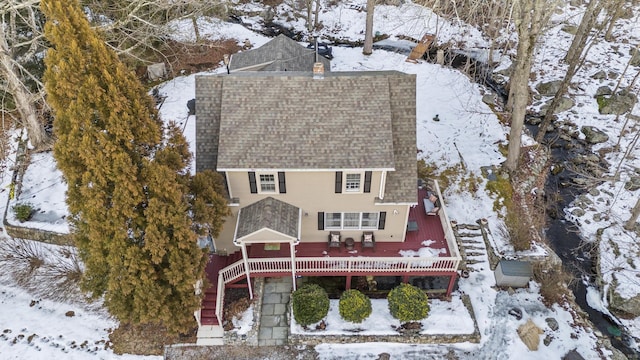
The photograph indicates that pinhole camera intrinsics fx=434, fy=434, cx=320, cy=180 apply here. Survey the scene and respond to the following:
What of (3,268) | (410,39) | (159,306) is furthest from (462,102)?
(3,268)

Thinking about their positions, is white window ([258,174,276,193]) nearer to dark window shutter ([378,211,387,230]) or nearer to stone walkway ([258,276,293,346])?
stone walkway ([258,276,293,346])

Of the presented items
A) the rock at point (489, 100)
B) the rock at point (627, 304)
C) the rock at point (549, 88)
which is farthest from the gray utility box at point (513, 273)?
the rock at point (549, 88)

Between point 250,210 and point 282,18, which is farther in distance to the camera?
point 282,18

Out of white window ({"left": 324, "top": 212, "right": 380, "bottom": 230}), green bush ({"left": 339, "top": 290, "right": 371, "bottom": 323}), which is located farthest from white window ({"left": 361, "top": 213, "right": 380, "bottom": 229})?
green bush ({"left": 339, "top": 290, "right": 371, "bottom": 323})

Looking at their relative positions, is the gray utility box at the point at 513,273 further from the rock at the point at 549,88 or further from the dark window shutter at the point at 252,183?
the rock at the point at 549,88

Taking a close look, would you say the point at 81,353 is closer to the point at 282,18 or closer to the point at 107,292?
the point at 107,292

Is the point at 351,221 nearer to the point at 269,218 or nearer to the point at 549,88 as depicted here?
the point at 269,218
